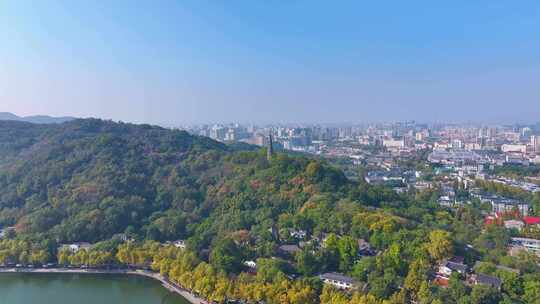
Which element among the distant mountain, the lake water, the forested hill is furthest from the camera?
the distant mountain

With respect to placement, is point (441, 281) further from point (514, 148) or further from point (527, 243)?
point (514, 148)

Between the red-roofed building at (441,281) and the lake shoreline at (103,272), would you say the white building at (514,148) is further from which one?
the lake shoreline at (103,272)

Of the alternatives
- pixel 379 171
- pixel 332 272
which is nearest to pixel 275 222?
pixel 332 272

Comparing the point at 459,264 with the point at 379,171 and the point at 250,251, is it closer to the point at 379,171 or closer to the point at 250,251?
the point at 250,251

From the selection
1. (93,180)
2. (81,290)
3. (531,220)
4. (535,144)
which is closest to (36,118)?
(93,180)

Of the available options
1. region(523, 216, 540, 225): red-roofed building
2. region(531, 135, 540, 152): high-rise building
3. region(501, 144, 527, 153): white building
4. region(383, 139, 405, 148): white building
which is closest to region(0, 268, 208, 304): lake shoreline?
region(523, 216, 540, 225): red-roofed building

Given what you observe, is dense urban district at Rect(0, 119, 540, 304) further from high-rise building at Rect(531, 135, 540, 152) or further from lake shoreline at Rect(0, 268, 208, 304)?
high-rise building at Rect(531, 135, 540, 152)

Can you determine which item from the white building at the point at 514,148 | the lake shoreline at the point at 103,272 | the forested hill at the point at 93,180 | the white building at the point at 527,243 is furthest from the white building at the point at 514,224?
the white building at the point at 514,148
